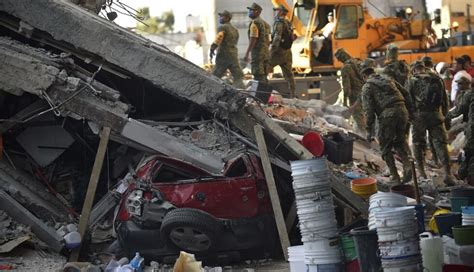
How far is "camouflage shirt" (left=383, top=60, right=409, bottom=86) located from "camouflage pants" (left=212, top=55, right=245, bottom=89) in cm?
271

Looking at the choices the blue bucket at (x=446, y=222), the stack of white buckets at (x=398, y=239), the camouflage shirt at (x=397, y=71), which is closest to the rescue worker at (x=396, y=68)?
the camouflage shirt at (x=397, y=71)

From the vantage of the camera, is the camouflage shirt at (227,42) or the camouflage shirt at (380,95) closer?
the camouflage shirt at (380,95)

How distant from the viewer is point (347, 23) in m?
23.7

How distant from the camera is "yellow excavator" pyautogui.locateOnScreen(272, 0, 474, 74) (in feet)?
76.1

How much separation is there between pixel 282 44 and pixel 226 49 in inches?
63.5

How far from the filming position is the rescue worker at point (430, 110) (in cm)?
1411

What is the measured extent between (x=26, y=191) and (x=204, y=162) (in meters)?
2.26

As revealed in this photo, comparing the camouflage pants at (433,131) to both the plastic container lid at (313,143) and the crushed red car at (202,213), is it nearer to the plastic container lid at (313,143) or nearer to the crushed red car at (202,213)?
the plastic container lid at (313,143)

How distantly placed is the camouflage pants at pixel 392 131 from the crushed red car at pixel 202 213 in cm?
336

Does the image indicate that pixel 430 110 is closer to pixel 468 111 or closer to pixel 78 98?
pixel 468 111

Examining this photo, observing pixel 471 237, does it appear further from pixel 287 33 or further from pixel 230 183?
pixel 287 33

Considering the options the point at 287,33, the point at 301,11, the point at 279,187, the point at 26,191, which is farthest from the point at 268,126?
the point at 301,11

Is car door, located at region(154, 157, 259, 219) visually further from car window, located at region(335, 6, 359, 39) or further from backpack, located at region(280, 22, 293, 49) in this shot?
car window, located at region(335, 6, 359, 39)

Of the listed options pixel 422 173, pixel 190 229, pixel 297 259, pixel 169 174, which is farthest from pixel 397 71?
pixel 297 259
